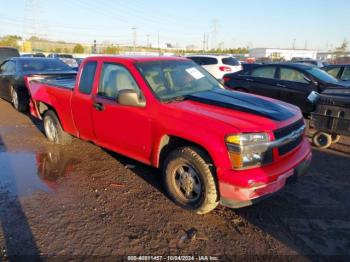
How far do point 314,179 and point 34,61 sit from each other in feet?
27.7

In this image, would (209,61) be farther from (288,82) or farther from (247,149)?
(247,149)

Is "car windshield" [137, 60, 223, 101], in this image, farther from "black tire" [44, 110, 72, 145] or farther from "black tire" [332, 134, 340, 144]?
"black tire" [332, 134, 340, 144]

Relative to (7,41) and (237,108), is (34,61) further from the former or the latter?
(7,41)

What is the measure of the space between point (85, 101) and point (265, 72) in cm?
602

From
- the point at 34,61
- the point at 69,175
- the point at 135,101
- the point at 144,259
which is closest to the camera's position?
the point at 144,259

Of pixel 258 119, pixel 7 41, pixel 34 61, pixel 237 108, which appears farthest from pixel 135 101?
pixel 7 41

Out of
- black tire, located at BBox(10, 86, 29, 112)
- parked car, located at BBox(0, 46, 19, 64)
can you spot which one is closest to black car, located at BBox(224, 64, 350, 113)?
black tire, located at BBox(10, 86, 29, 112)

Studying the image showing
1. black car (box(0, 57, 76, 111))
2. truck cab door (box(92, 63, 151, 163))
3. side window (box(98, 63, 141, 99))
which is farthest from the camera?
black car (box(0, 57, 76, 111))

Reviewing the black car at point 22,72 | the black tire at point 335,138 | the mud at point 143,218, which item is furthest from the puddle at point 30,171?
the black tire at point 335,138

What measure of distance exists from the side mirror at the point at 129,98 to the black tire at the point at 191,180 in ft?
2.49

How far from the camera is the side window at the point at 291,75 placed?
8148 mm

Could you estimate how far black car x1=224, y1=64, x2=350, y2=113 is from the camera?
309 inches

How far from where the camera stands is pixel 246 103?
377cm

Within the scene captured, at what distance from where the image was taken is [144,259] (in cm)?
284
